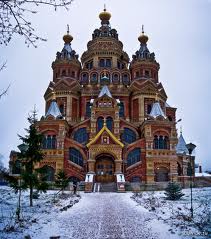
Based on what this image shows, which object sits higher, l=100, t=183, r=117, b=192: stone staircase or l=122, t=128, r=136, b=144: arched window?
l=122, t=128, r=136, b=144: arched window

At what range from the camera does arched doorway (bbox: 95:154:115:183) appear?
3600 centimetres

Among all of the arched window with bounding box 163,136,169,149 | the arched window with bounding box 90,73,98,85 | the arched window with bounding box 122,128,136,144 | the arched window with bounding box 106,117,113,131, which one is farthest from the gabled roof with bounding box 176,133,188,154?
the arched window with bounding box 90,73,98,85

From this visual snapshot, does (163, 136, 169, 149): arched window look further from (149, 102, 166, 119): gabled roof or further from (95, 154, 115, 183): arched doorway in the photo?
(95, 154, 115, 183): arched doorway

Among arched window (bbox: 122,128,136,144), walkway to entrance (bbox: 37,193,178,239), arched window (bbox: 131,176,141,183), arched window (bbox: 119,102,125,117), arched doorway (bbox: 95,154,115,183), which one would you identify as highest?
arched window (bbox: 119,102,125,117)

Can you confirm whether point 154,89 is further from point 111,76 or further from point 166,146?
point 166,146

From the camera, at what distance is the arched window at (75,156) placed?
37.5 metres

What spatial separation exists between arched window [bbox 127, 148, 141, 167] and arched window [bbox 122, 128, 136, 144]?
2.75 meters

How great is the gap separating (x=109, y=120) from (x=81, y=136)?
4.13m

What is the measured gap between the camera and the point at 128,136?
4019 cm

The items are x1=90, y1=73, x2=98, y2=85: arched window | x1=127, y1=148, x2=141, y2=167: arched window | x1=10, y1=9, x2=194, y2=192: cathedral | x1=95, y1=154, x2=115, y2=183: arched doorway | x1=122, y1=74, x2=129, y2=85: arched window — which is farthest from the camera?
x1=122, y1=74, x2=129, y2=85: arched window

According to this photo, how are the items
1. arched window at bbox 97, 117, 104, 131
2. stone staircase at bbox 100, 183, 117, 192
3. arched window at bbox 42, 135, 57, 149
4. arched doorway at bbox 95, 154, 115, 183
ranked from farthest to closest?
1. arched window at bbox 97, 117, 104, 131
2. arched window at bbox 42, 135, 57, 149
3. arched doorway at bbox 95, 154, 115, 183
4. stone staircase at bbox 100, 183, 117, 192

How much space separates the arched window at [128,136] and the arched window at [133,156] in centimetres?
275

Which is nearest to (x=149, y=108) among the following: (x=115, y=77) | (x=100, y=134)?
(x=115, y=77)

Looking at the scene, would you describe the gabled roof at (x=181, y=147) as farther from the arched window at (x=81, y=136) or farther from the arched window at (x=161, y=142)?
the arched window at (x=81, y=136)
